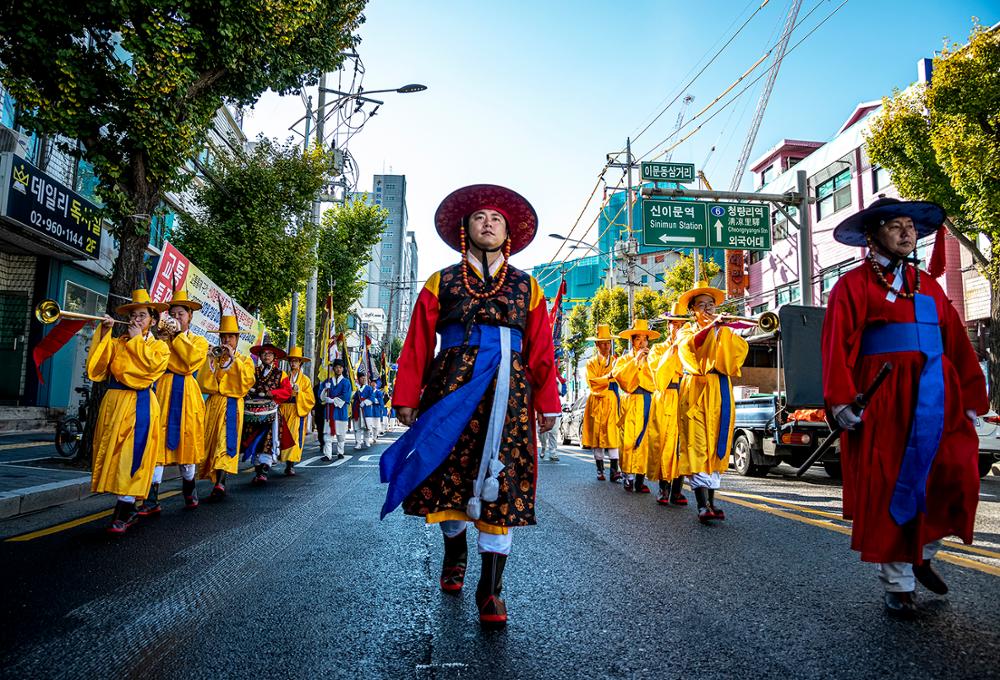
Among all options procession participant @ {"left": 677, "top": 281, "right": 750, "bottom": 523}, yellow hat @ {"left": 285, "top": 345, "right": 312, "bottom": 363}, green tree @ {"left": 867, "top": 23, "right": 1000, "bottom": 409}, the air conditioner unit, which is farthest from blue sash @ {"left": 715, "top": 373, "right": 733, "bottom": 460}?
the air conditioner unit

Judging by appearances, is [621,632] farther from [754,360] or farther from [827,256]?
[827,256]

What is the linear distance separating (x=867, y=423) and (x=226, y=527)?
4.47 metres

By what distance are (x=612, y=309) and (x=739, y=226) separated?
2083 cm

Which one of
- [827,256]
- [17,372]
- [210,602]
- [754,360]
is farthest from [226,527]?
[827,256]

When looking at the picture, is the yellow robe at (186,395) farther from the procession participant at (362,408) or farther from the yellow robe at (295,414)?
the procession participant at (362,408)

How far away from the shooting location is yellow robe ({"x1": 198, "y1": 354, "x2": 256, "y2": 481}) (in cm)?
706

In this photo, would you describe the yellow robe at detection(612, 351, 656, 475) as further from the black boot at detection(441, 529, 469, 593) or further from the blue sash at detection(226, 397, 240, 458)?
the black boot at detection(441, 529, 469, 593)

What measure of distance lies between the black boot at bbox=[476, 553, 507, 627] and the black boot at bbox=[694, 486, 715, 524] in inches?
121

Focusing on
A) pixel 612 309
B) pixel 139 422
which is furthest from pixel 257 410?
pixel 612 309

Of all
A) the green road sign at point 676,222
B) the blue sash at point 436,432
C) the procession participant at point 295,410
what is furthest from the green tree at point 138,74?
the green road sign at point 676,222

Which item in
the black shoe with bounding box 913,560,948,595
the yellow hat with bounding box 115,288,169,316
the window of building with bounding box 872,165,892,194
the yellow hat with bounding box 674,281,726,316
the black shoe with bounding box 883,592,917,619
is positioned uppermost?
the window of building with bounding box 872,165,892,194

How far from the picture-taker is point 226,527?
5.23 meters

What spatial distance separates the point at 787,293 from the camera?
2553 centimetres

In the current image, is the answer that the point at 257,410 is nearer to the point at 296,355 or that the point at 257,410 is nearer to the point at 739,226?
the point at 296,355
